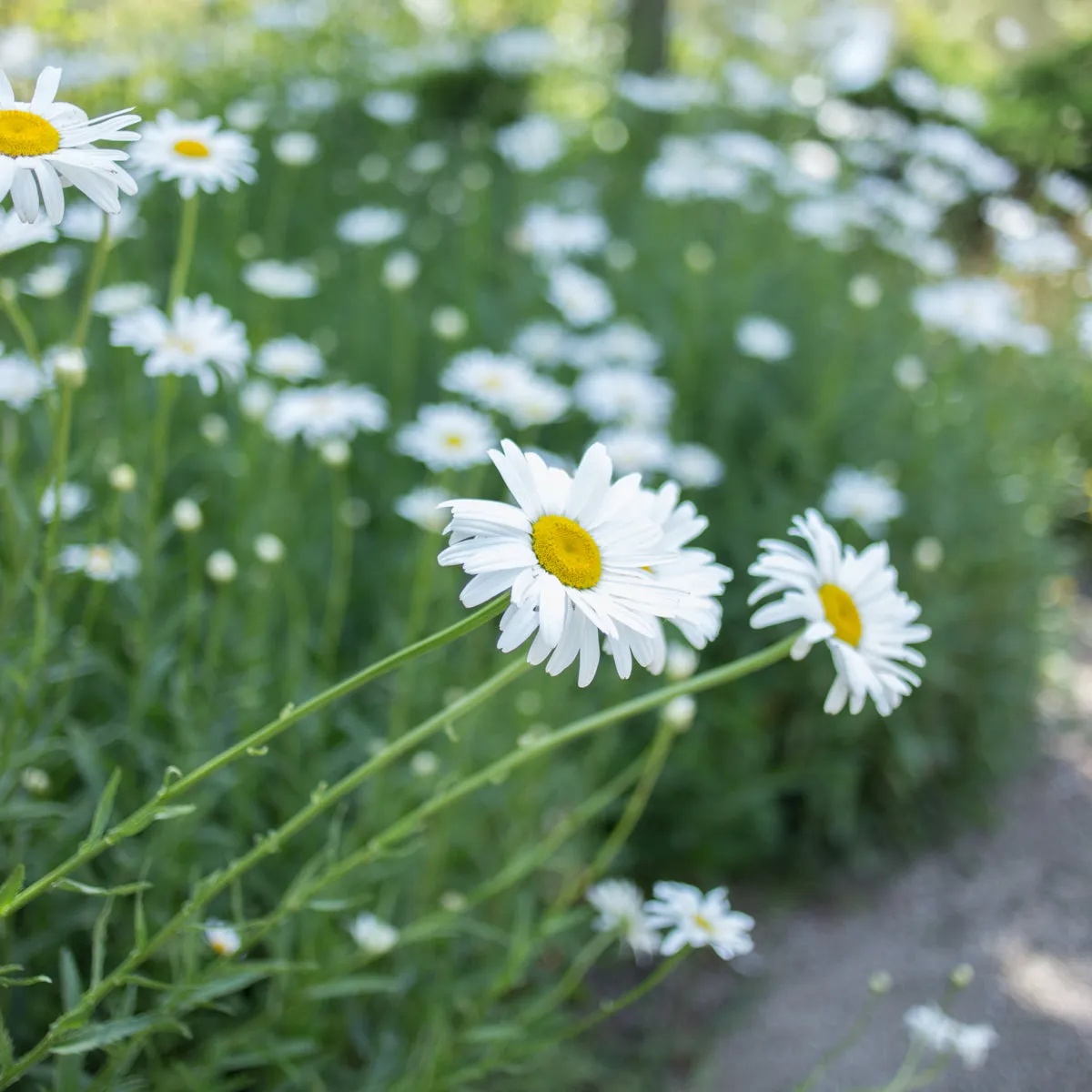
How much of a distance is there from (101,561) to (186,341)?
0.38m

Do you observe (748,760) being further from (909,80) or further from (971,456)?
(909,80)

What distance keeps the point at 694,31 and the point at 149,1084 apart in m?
6.92

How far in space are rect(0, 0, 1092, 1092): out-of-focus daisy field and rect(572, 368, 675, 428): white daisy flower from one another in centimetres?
1

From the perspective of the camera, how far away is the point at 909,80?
4.50 metres

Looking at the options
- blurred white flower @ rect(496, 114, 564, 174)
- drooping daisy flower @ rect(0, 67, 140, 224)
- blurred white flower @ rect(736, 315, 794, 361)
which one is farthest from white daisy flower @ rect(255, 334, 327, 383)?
blurred white flower @ rect(496, 114, 564, 174)

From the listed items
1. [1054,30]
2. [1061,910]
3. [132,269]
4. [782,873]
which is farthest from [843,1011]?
[1054,30]

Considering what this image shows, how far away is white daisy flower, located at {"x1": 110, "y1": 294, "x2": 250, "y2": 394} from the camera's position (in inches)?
67.9

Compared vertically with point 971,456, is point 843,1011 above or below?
below

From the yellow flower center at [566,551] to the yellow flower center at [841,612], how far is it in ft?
0.97

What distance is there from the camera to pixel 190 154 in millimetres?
1604

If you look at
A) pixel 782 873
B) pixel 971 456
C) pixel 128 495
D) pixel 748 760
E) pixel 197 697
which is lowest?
pixel 782 873

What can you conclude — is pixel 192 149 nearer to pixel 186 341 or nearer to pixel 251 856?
pixel 186 341

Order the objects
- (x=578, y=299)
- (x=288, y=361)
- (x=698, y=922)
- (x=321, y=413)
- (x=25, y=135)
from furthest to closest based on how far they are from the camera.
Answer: (x=578, y=299) → (x=288, y=361) → (x=321, y=413) → (x=698, y=922) → (x=25, y=135)

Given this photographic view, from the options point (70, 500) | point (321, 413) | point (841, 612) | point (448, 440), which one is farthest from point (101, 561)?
point (841, 612)
